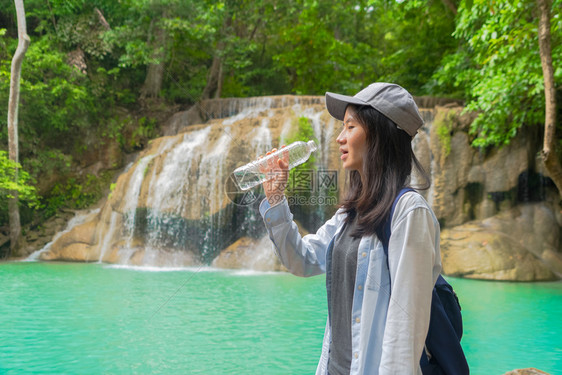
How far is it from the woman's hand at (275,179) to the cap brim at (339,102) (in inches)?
11.2

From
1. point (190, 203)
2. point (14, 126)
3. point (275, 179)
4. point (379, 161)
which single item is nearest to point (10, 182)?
point (14, 126)

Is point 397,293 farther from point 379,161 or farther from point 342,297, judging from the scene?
point 379,161

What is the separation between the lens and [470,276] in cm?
941

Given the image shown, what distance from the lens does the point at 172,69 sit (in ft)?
61.3

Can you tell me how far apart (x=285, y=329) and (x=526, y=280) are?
6.05 metres

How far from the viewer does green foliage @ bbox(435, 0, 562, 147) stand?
8.34 meters

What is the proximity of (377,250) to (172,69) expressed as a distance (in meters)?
18.5

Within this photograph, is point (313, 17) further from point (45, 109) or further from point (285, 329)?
point (285, 329)

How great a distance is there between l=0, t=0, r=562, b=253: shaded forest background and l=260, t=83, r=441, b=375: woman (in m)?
8.48

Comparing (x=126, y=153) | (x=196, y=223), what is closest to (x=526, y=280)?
(x=196, y=223)

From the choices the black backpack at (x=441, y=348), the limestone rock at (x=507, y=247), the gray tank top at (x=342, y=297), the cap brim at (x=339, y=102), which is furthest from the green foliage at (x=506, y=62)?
the black backpack at (x=441, y=348)

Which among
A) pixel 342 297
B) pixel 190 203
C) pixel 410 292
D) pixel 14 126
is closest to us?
pixel 410 292

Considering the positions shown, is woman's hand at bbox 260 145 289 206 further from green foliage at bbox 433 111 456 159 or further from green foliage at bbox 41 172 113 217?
green foliage at bbox 41 172 113 217

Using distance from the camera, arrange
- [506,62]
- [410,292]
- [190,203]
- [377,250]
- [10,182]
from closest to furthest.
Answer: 1. [410,292]
2. [377,250]
3. [506,62]
4. [10,182]
5. [190,203]
